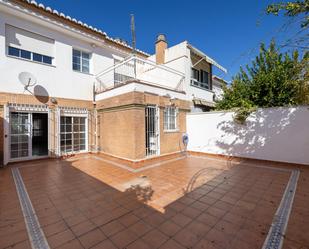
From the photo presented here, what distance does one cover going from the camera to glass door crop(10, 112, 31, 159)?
782 cm

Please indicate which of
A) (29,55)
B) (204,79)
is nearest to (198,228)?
(29,55)

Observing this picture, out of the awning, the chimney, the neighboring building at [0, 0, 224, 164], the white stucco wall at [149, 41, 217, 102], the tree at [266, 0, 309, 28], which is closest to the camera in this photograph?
the tree at [266, 0, 309, 28]

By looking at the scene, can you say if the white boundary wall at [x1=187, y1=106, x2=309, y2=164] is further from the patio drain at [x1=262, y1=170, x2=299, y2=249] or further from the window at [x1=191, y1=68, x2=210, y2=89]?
the window at [x1=191, y1=68, x2=210, y2=89]

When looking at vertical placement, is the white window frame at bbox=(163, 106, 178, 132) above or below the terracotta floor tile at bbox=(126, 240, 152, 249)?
above

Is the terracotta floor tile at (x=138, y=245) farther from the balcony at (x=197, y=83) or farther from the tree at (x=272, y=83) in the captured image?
the balcony at (x=197, y=83)

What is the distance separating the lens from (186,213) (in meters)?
3.63

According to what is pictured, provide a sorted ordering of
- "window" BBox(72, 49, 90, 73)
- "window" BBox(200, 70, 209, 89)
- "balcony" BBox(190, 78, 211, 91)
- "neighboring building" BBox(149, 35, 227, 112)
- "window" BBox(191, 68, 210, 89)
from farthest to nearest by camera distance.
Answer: "window" BBox(200, 70, 209, 89)
"window" BBox(191, 68, 210, 89)
"balcony" BBox(190, 78, 211, 91)
"neighboring building" BBox(149, 35, 227, 112)
"window" BBox(72, 49, 90, 73)

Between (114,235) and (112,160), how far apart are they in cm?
584

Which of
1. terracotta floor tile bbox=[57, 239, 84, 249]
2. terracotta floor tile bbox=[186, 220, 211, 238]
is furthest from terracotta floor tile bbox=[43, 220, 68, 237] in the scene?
terracotta floor tile bbox=[186, 220, 211, 238]

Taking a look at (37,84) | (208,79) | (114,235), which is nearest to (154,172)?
(114,235)

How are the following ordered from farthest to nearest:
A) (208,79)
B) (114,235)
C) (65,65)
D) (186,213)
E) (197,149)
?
(208,79), (197,149), (65,65), (186,213), (114,235)

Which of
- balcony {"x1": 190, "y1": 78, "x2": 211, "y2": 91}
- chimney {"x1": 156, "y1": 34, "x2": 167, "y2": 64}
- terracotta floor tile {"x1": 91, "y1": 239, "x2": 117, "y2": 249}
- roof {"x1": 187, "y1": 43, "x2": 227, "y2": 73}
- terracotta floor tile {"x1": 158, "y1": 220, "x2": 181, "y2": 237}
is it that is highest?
chimney {"x1": 156, "y1": 34, "x2": 167, "y2": 64}

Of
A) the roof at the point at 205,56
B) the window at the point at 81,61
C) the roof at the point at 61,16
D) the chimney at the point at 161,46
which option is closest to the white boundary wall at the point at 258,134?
the roof at the point at 205,56

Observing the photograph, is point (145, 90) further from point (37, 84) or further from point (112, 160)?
point (37, 84)
